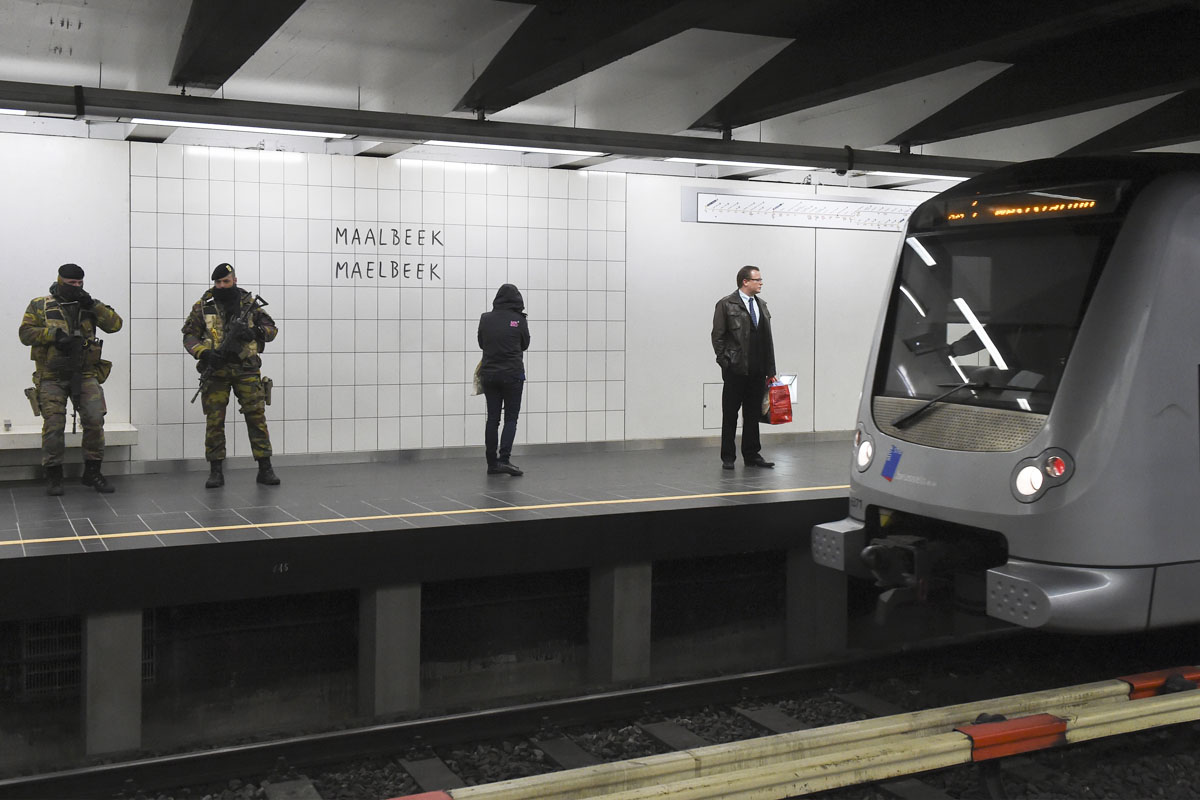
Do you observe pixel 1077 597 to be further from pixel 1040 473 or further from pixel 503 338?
pixel 503 338

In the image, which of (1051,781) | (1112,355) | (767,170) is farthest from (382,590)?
(767,170)

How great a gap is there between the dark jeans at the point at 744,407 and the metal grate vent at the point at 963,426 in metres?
3.86

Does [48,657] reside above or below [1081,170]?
below

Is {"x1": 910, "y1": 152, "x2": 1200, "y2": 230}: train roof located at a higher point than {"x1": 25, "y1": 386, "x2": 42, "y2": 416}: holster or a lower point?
higher

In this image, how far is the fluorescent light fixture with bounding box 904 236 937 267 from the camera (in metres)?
6.75

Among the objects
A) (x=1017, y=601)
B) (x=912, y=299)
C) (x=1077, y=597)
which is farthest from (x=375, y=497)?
(x=1077, y=597)

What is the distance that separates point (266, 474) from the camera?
9555 mm

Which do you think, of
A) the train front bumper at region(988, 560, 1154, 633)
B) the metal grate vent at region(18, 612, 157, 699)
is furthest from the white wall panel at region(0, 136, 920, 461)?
the train front bumper at region(988, 560, 1154, 633)

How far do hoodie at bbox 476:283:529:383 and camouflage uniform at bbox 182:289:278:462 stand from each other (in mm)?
1801

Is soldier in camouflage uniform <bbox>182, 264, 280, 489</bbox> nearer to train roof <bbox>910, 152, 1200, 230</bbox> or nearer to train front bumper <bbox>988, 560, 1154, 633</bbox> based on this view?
train roof <bbox>910, 152, 1200, 230</bbox>

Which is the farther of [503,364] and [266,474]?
[503,364]

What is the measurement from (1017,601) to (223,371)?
20.7 ft

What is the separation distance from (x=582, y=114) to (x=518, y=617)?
4057 mm

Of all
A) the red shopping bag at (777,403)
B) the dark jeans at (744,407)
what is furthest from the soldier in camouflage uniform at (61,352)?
the red shopping bag at (777,403)
